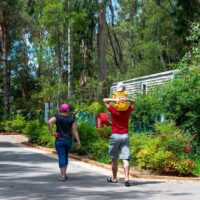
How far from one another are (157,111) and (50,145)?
6064mm

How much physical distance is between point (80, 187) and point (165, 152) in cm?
Answer: 308

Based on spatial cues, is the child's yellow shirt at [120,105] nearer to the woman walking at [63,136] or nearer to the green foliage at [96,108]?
the woman walking at [63,136]

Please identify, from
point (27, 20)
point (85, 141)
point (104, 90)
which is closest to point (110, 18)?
point (27, 20)

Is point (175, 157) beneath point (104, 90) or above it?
beneath

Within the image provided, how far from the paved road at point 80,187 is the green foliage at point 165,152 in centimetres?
79

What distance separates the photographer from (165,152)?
42.2 ft

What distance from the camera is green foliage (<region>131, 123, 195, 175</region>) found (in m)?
12.5

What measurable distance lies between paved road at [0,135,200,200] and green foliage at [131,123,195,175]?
791mm

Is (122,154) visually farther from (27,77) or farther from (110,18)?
(27,77)

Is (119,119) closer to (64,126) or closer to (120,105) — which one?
(120,105)

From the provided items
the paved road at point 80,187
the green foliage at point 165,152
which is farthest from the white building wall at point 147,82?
the paved road at point 80,187

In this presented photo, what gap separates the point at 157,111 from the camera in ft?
58.3

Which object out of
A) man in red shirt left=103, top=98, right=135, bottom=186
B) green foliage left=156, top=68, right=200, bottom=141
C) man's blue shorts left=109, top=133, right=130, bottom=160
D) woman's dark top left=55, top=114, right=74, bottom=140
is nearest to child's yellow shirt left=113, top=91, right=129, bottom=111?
man in red shirt left=103, top=98, right=135, bottom=186

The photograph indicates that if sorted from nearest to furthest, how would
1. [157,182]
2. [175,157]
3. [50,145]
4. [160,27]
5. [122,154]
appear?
[122,154] < [157,182] < [175,157] < [50,145] < [160,27]
